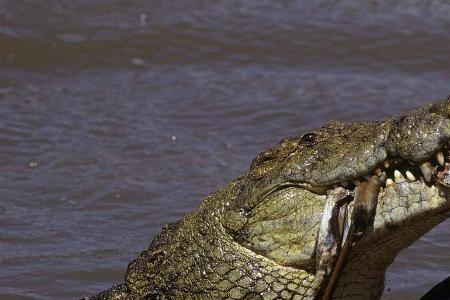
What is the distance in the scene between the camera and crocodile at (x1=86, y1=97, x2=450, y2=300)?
331cm

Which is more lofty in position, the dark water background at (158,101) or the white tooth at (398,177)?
the dark water background at (158,101)

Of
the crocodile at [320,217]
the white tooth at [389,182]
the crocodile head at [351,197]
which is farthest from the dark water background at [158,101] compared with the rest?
the white tooth at [389,182]

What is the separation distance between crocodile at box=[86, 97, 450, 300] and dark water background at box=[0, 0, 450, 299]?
6.65 ft

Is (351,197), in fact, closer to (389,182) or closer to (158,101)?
→ (389,182)

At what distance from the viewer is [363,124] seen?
360 cm

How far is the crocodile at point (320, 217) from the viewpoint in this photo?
130 inches

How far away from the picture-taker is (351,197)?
3500 millimetres

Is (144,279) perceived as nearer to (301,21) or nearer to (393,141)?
(393,141)

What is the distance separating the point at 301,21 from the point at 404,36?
3.02 feet

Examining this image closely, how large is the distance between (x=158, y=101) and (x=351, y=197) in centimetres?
523

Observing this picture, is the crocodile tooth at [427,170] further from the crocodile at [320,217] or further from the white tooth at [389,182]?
the white tooth at [389,182]

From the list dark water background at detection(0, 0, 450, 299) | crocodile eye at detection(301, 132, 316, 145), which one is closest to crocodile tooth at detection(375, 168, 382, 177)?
crocodile eye at detection(301, 132, 316, 145)

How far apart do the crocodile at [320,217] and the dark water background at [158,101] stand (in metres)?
2.03

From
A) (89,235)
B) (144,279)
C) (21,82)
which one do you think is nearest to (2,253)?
(89,235)
